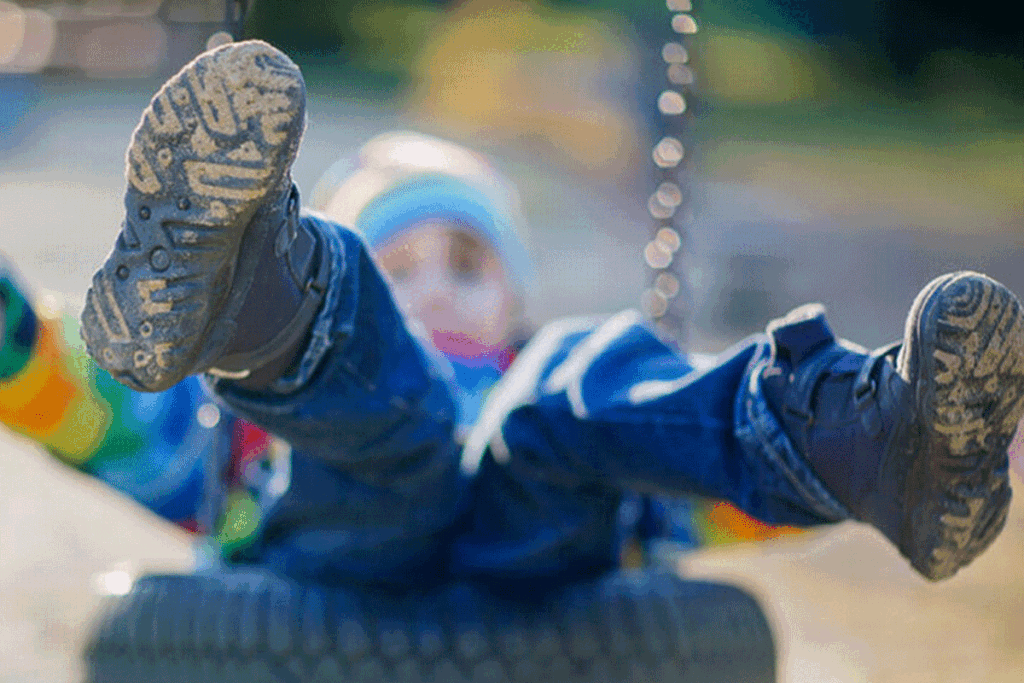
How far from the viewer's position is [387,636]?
1023mm

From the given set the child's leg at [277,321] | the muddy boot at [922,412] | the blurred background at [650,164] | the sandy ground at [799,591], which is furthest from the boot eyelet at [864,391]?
the blurred background at [650,164]

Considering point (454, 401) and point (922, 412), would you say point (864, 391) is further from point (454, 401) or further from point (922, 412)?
point (454, 401)

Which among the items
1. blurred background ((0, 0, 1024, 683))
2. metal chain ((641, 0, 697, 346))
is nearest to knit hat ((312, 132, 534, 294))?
metal chain ((641, 0, 697, 346))

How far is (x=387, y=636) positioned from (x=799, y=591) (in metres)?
0.73

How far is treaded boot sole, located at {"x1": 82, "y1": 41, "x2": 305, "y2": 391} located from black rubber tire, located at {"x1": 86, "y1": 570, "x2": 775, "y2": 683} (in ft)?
1.22

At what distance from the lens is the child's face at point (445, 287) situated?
125 centimetres

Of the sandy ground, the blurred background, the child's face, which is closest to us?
the child's face

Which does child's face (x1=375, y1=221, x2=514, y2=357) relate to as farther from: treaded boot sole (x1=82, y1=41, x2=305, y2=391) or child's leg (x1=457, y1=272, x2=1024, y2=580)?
treaded boot sole (x1=82, y1=41, x2=305, y2=391)

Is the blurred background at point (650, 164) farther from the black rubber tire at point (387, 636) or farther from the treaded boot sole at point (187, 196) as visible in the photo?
the treaded boot sole at point (187, 196)

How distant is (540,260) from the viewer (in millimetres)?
3480

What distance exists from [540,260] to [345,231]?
2.66 m

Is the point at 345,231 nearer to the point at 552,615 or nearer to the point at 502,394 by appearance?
the point at 502,394

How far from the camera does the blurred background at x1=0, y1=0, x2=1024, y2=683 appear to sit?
1.62 metres

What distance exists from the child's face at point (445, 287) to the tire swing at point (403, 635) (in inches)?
11.5
